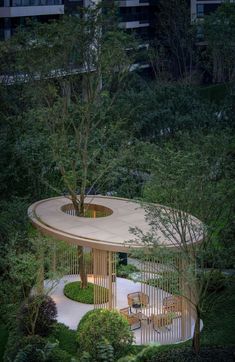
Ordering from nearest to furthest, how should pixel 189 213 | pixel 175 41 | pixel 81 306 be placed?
1. pixel 189 213
2. pixel 81 306
3. pixel 175 41

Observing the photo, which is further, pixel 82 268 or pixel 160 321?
pixel 82 268

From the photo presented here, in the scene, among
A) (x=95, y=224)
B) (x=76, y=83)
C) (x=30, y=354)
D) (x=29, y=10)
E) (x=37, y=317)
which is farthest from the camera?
(x=29, y=10)

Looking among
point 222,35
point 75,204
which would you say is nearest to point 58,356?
point 75,204

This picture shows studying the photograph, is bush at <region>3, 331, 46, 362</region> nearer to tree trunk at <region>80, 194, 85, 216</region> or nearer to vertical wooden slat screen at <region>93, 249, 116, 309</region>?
vertical wooden slat screen at <region>93, 249, 116, 309</region>

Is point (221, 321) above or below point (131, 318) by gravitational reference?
below

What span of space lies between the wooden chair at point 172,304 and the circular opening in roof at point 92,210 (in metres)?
4.38

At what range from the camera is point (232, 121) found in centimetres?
3709

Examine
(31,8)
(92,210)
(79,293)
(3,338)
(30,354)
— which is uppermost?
(31,8)

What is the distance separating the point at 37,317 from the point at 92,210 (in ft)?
17.8

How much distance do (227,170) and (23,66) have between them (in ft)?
32.9

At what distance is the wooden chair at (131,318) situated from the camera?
67.2 feet

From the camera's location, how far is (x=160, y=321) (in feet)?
67.1

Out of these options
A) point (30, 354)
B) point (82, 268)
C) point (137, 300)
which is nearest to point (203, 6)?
point (82, 268)

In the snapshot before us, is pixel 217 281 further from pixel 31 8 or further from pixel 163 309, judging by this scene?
pixel 31 8
